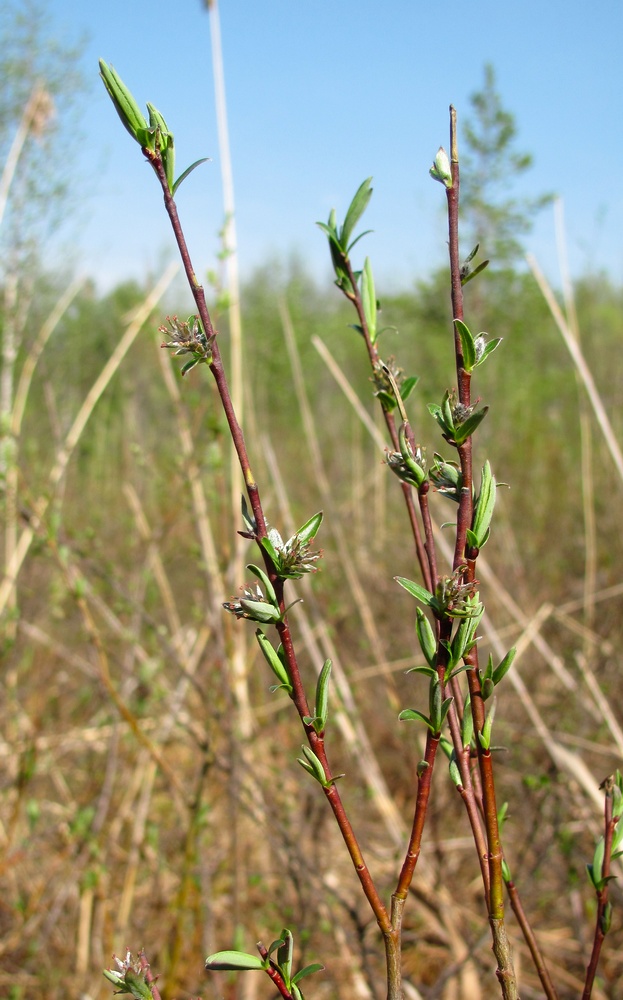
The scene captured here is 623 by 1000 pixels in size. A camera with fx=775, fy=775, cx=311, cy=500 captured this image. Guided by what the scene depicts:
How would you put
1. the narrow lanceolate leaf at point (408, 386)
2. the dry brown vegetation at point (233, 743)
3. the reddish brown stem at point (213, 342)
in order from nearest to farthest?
the reddish brown stem at point (213, 342)
the narrow lanceolate leaf at point (408, 386)
the dry brown vegetation at point (233, 743)

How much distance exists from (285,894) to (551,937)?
0.83 metres

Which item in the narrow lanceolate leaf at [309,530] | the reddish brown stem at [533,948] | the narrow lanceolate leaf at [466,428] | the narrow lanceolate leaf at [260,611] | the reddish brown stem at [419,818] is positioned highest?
the narrow lanceolate leaf at [466,428]

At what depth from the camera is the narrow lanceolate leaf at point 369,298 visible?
69cm

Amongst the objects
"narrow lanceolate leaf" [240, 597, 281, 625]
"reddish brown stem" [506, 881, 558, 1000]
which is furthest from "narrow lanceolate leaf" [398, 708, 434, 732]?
"reddish brown stem" [506, 881, 558, 1000]

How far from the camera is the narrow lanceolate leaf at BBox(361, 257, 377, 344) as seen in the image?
2.27ft

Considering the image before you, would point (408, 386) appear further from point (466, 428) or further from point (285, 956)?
point (285, 956)

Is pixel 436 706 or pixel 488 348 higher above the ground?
pixel 488 348

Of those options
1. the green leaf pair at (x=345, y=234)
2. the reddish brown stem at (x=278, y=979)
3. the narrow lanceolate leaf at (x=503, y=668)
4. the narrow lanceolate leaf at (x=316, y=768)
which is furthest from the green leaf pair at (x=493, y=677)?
the green leaf pair at (x=345, y=234)

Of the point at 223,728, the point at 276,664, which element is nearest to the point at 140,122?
the point at 276,664

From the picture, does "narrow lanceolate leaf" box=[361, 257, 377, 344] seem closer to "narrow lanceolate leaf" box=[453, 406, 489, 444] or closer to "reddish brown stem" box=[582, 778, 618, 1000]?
"narrow lanceolate leaf" box=[453, 406, 489, 444]

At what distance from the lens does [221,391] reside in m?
0.47

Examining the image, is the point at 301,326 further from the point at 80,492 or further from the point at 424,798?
the point at 424,798

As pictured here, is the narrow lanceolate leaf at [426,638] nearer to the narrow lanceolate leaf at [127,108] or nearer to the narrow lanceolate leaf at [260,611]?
the narrow lanceolate leaf at [260,611]

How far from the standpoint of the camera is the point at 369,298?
2.30ft
